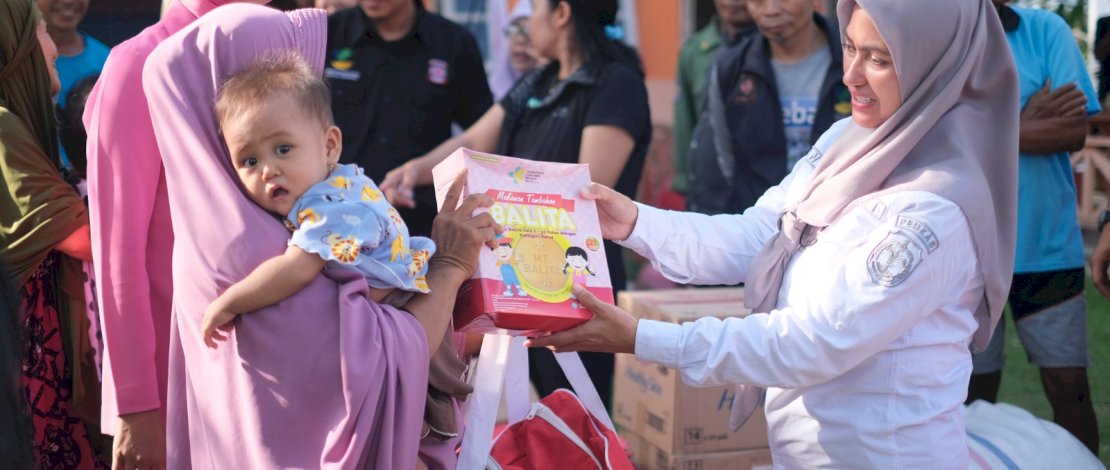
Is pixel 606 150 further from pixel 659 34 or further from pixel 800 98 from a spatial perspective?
pixel 659 34

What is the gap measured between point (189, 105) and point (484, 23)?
8.78 metres

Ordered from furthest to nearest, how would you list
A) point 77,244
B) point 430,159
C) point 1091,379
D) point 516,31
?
1. point 516,31
2. point 1091,379
3. point 430,159
4. point 77,244

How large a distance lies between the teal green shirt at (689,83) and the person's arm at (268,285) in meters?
4.84

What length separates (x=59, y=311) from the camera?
345cm

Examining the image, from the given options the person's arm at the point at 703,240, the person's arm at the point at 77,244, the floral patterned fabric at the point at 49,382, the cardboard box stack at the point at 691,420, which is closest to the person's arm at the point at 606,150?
the cardboard box stack at the point at 691,420

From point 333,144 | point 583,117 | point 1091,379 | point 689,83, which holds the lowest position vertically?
point 1091,379

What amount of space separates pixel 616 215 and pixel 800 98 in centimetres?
231

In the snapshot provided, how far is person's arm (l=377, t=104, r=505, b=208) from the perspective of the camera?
15.3 ft

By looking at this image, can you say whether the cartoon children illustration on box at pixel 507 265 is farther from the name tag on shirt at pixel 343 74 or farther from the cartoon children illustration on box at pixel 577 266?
the name tag on shirt at pixel 343 74

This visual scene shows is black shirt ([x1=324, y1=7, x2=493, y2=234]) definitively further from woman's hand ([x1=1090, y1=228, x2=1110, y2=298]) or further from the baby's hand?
the baby's hand

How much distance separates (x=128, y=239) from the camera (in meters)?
2.75

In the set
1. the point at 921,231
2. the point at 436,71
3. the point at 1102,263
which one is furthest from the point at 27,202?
the point at 1102,263

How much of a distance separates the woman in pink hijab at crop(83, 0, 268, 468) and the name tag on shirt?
7.74 ft

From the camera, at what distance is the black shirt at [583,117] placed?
15.3ft
